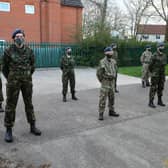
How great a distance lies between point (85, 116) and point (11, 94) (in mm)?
2486

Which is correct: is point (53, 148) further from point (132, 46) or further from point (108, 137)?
point (132, 46)

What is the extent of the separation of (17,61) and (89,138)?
6.51 ft

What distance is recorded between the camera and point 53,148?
4.93 metres

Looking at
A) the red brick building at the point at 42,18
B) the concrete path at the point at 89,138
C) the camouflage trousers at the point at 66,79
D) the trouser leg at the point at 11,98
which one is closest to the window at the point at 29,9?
the red brick building at the point at 42,18

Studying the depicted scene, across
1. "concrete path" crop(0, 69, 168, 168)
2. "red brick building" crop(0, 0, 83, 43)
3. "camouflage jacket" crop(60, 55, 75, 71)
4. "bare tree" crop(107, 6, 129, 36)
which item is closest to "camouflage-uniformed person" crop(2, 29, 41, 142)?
"concrete path" crop(0, 69, 168, 168)

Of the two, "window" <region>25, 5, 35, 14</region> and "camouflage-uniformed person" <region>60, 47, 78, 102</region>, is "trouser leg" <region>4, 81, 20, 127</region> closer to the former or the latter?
"camouflage-uniformed person" <region>60, 47, 78, 102</region>

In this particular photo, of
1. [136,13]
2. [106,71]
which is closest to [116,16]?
[136,13]

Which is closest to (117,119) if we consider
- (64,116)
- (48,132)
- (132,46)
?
(64,116)

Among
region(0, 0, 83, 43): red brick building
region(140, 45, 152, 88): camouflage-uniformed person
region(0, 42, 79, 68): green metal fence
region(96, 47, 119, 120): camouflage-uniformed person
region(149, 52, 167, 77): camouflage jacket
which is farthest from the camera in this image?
region(0, 0, 83, 43): red brick building

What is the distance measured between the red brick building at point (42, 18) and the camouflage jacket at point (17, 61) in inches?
733

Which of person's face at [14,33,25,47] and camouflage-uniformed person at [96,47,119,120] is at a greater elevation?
person's face at [14,33,25,47]

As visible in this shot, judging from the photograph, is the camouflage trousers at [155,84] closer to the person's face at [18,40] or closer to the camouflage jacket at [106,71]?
the camouflage jacket at [106,71]

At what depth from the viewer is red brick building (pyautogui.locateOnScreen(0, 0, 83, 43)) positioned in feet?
79.6

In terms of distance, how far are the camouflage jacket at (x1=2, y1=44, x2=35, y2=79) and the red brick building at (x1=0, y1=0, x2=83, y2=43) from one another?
1863 centimetres
